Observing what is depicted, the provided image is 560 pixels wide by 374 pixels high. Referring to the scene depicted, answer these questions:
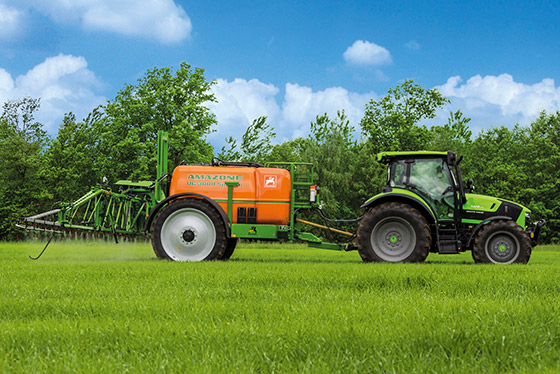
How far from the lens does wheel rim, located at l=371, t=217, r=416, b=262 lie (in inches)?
452

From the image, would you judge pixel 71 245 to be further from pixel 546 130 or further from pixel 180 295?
pixel 546 130

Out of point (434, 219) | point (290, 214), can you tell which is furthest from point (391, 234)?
point (290, 214)

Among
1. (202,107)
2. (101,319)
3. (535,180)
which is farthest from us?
(535,180)

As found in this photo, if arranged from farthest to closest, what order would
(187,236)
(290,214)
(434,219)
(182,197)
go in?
(290,214) → (182,197) → (187,236) → (434,219)

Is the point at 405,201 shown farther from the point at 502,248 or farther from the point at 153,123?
the point at 153,123

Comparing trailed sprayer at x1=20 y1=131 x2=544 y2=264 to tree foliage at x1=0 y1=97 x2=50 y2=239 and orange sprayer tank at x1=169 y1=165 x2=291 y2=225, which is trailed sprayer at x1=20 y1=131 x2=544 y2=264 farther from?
tree foliage at x1=0 y1=97 x2=50 y2=239

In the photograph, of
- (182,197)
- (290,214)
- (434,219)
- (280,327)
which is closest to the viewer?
(280,327)

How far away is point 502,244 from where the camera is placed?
38.1 feet

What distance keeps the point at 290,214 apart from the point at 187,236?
2356mm

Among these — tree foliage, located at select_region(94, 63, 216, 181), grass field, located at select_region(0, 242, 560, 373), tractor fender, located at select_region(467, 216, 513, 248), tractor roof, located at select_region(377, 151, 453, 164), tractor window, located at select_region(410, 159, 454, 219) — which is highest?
tree foliage, located at select_region(94, 63, 216, 181)

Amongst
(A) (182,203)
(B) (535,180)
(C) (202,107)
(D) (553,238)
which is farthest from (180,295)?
(B) (535,180)

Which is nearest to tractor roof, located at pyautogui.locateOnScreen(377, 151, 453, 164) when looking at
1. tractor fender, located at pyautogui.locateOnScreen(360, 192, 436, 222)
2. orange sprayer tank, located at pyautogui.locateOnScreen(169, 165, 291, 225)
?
tractor fender, located at pyautogui.locateOnScreen(360, 192, 436, 222)

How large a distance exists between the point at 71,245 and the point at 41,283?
20.0ft

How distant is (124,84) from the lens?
3819 centimetres
